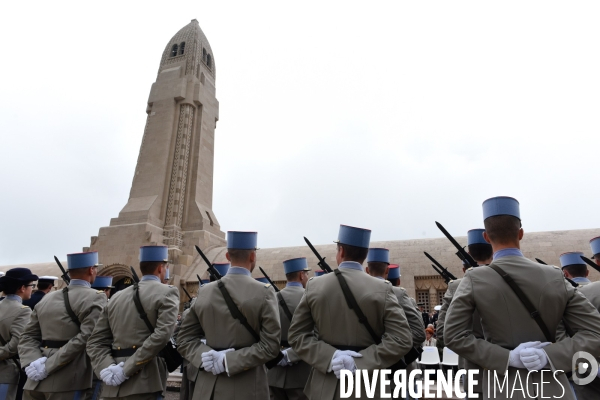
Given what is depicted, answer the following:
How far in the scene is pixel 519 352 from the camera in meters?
2.33

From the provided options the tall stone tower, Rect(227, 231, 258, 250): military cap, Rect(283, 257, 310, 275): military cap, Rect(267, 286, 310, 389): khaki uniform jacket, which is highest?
the tall stone tower

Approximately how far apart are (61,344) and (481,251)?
4.54 metres

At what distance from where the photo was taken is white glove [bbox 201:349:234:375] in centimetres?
317

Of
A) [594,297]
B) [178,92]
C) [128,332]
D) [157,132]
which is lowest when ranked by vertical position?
[128,332]

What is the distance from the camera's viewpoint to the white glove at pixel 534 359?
2.27 metres

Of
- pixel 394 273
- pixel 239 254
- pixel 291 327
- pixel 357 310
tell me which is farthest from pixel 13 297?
pixel 394 273

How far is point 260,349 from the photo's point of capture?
318cm

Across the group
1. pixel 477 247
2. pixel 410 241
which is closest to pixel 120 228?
pixel 410 241

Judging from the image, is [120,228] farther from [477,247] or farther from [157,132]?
[477,247]

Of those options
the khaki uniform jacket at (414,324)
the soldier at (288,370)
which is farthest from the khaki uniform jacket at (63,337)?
the khaki uniform jacket at (414,324)

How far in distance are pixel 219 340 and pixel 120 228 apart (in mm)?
20075

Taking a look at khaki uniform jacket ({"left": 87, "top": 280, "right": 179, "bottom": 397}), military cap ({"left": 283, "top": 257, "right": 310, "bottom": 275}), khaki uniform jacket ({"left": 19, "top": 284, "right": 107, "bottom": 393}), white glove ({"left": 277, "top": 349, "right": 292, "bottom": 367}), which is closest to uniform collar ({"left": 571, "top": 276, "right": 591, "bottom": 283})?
military cap ({"left": 283, "top": 257, "right": 310, "bottom": 275})

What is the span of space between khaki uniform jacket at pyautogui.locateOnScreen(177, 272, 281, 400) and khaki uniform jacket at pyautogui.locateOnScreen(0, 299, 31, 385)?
2.72 m

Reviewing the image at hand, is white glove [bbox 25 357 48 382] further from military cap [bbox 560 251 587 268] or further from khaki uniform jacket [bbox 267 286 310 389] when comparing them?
military cap [bbox 560 251 587 268]
